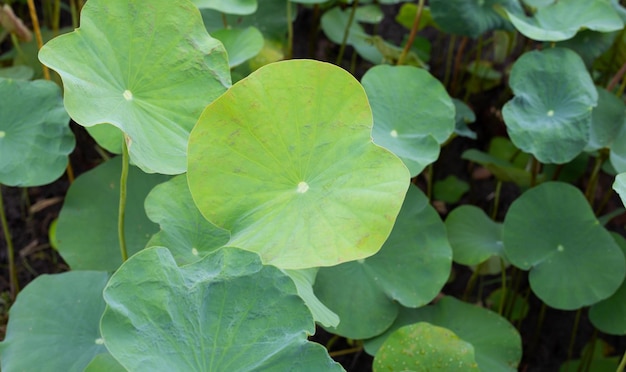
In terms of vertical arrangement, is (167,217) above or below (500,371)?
above

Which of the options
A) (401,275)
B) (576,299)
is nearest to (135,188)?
(401,275)

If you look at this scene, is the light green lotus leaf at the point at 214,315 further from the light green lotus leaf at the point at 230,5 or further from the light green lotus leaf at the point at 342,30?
the light green lotus leaf at the point at 342,30

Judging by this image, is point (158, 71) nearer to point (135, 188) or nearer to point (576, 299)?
point (135, 188)

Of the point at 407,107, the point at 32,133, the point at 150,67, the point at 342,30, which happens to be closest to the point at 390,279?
the point at 407,107

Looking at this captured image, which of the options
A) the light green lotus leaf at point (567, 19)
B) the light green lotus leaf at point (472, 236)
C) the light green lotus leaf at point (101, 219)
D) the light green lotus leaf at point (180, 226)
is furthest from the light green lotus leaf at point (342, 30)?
the light green lotus leaf at point (180, 226)

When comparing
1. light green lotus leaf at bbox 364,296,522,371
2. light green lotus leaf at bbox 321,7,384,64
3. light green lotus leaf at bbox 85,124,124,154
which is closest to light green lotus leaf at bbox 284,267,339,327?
light green lotus leaf at bbox 364,296,522,371

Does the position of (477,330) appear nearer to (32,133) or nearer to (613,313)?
(613,313)
